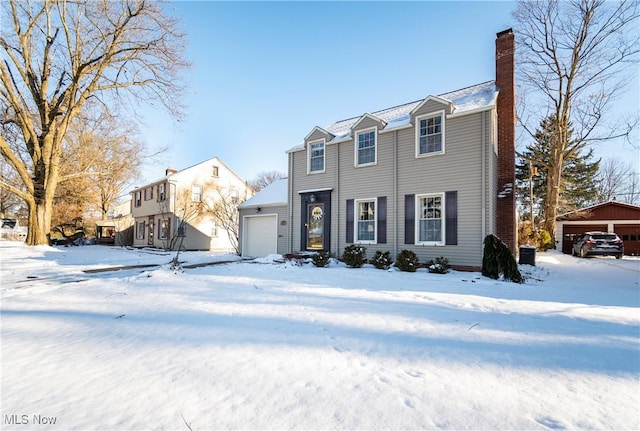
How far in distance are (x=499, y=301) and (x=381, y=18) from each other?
9.51 metres

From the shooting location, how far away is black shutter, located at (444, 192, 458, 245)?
391 inches

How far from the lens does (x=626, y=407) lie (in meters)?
2.23

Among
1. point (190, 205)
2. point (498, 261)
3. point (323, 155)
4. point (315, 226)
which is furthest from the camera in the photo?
point (190, 205)

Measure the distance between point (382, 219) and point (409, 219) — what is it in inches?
40.9

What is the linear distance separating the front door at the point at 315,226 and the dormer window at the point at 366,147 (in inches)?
99.8

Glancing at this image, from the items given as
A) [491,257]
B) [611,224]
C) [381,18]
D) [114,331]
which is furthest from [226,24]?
[611,224]

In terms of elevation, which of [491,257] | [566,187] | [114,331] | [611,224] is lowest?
[114,331]

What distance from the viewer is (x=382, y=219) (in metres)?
11.5

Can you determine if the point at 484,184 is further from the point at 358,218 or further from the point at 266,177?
the point at 266,177

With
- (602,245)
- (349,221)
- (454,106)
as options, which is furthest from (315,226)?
(602,245)

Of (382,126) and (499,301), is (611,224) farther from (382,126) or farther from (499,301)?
(499,301)

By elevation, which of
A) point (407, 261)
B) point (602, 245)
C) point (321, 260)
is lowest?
point (321, 260)

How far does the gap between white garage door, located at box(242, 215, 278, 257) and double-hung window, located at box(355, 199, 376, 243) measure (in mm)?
4542

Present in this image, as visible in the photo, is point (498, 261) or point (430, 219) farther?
point (430, 219)
